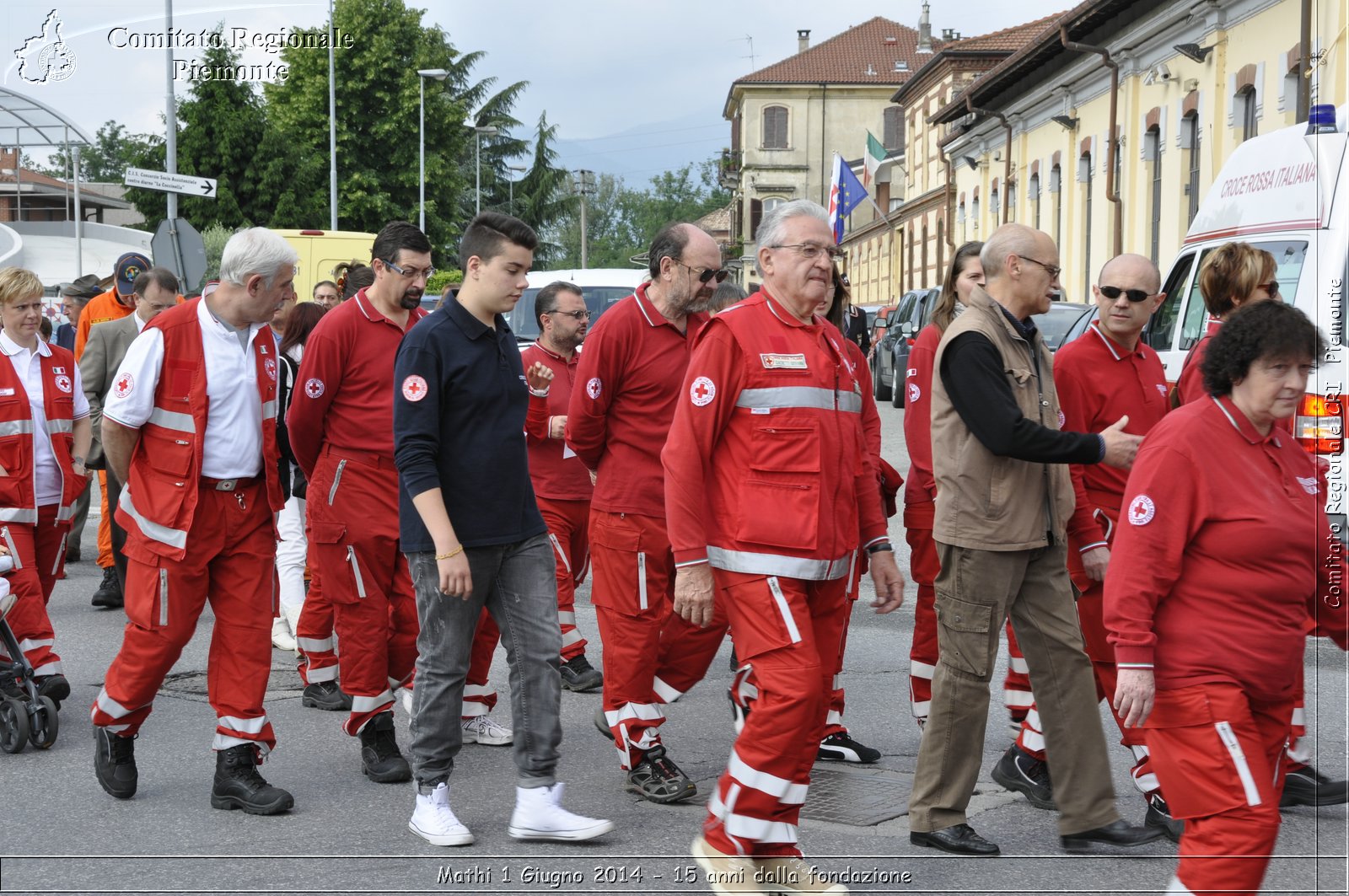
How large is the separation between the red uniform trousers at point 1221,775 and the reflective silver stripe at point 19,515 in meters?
5.47

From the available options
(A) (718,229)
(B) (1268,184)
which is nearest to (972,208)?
(B) (1268,184)

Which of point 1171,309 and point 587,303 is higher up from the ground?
point 587,303

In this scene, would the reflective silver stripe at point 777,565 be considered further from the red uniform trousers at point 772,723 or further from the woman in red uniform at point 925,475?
the woman in red uniform at point 925,475

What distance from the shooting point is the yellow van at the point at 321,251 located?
75.2 feet

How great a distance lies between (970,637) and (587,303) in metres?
11.5

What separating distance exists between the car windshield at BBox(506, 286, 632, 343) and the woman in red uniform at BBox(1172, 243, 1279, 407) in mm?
10225

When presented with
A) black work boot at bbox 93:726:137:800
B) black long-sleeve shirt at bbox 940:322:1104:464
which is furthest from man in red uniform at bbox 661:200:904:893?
black work boot at bbox 93:726:137:800

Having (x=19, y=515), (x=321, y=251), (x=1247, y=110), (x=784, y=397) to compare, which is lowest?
(x=19, y=515)

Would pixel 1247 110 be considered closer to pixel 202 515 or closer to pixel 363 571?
pixel 363 571

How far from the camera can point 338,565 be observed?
6.23 metres

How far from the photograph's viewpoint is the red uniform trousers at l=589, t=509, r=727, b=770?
587 cm

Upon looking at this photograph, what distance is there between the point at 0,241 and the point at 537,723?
70.6 metres

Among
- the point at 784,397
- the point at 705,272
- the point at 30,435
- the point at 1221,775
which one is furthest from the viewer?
the point at 30,435

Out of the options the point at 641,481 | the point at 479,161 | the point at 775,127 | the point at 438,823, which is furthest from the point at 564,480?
the point at 775,127
